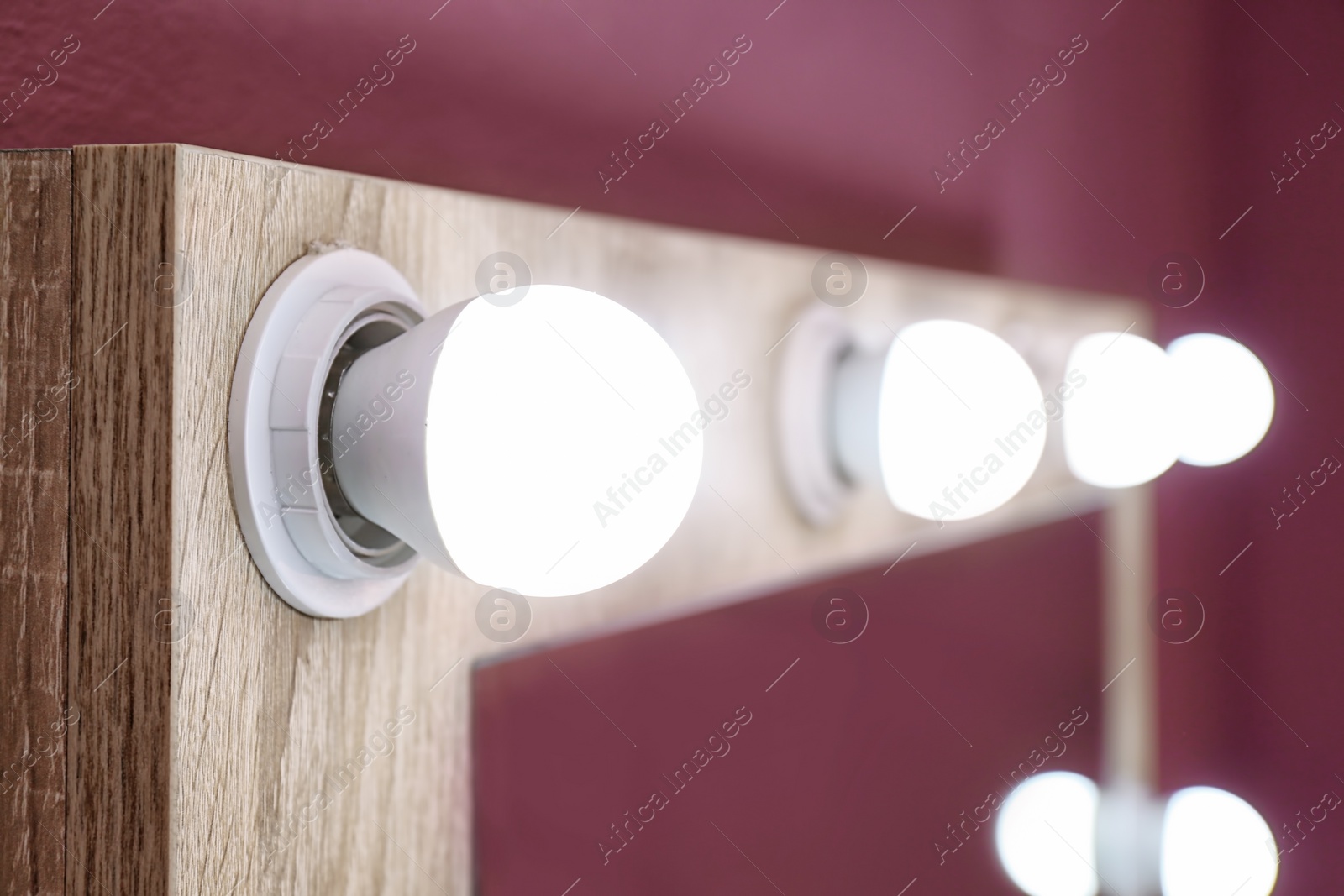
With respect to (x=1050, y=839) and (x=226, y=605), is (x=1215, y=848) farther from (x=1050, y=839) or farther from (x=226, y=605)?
(x=226, y=605)

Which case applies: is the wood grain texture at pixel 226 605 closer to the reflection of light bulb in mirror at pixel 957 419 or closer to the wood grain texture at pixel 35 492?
the wood grain texture at pixel 35 492

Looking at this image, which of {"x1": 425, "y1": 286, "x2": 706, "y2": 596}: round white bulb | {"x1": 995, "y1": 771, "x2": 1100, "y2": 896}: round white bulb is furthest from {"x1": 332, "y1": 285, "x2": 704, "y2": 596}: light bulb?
{"x1": 995, "y1": 771, "x2": 1100, "y2": 896}: round white bulb

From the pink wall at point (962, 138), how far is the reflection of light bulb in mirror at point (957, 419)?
0.15 m

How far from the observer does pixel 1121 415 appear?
0.53 metres

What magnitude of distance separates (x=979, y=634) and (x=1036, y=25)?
0.46 metres

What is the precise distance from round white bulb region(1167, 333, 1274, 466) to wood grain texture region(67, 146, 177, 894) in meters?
0.55

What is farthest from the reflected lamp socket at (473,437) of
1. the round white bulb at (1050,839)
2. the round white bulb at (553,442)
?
the round white bulb at (1050,839)

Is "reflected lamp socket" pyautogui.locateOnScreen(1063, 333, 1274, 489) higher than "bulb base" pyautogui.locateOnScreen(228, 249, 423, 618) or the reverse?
the reverse

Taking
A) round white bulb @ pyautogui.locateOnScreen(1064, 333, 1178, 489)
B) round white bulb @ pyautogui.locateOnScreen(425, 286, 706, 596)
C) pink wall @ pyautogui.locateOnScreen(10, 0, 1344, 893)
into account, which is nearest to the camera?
round white bulb @ pyautogui.locateOnScreen(425, 286, 706, 596)

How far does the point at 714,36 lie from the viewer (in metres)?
0.45

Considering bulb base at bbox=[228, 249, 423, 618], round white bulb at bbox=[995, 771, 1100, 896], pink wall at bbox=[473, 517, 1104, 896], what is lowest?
round white bulb at bbox=[995, 771, 1100, 896]

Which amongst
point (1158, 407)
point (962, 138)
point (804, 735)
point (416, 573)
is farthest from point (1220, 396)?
point (416, 573)

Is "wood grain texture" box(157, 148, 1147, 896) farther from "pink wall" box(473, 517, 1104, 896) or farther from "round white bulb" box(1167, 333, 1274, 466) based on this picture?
"round white bulb" box(1167, 333, 1274, 466)

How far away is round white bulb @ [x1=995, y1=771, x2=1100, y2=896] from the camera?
61cm
